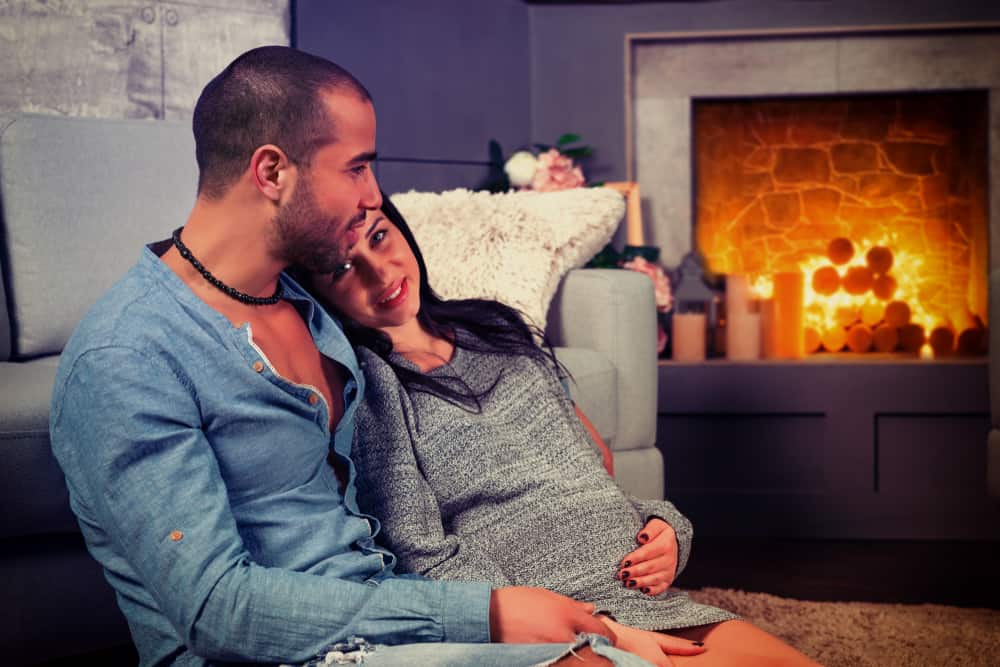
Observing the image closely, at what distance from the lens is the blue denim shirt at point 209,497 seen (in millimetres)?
785

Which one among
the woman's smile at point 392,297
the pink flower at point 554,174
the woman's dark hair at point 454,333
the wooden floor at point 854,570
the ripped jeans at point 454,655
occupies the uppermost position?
the pink flower at point 554,174

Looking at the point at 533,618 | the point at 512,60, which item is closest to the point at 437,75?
the point at 512,60

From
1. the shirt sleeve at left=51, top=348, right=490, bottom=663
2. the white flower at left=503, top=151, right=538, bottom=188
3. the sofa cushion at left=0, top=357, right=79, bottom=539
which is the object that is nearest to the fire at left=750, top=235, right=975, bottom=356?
the white flower at left=503, top=151, right=538, bottom=188

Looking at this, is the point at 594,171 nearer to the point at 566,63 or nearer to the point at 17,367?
the point at 566,63

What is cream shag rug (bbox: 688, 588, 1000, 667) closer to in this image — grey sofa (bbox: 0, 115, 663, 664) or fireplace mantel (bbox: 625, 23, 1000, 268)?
grey sofa (bbox: 0, 115, 663, 664)

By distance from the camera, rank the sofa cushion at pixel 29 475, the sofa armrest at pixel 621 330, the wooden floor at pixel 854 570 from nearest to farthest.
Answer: the sofa cushion at pixel 29 475
the sofa armrest at pixel 621 330
the wooden floor at pixel 854 570

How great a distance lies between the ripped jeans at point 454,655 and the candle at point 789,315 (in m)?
2.35

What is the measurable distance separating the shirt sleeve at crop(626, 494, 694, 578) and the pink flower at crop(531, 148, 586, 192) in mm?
1877

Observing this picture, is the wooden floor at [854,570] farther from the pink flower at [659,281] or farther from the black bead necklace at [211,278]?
the black bead necklace at [211,278]

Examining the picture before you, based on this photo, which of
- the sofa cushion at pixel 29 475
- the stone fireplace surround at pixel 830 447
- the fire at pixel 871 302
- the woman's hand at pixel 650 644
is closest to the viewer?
the woman's hand at pixel 650 644

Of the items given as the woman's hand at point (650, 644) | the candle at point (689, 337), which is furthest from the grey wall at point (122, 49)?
the woman's hand at point (650, 644)

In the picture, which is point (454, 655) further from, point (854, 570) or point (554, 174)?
point (554, 174)

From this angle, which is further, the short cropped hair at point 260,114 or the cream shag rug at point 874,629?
the cream shag rug at point 874,629

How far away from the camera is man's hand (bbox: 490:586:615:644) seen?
33.9 inches
